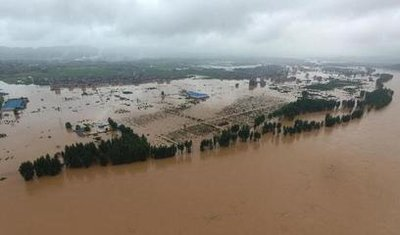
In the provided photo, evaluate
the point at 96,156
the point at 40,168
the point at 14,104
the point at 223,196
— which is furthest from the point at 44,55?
the point at 223,196

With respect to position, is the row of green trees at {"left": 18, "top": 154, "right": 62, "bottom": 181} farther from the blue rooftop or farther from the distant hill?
the distant hill

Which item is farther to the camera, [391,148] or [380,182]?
[391,148]

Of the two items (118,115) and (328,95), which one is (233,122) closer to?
(118,115)

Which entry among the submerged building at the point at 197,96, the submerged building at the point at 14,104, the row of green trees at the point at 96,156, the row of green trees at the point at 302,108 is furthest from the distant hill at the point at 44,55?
the row of green trees at the point at 96,156

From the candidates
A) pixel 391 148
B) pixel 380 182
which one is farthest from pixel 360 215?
pixel 391 148

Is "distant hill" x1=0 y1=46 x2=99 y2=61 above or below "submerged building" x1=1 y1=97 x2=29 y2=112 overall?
above

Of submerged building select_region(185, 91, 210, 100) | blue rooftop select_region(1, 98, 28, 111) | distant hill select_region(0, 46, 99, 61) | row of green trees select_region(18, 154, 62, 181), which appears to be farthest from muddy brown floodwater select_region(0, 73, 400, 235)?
distant hill select_region(0, 46, 99, 61)

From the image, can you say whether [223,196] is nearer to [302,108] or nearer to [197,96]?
[302,108]
